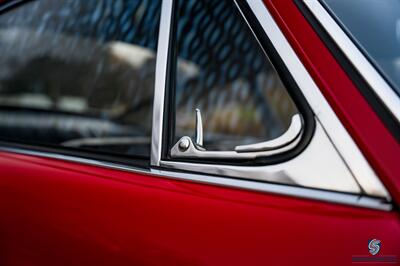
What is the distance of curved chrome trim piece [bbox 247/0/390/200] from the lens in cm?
98

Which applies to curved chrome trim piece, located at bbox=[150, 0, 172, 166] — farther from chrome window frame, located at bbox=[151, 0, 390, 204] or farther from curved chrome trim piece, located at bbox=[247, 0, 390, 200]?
curved chrome trim piece, located at bbox=[247, 0, 390, 200]

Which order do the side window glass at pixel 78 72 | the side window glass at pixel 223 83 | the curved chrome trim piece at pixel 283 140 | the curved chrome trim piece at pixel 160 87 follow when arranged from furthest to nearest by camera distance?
the side window glass at pixel 78 72, the curved chrome trim piece at pixel 160 87, the side window glass at pixel 223 83, the curved chrome trim piece at pixel 283 140

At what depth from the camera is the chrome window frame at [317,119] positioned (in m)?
0.99

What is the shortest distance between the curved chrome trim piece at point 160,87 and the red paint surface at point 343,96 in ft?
1.00

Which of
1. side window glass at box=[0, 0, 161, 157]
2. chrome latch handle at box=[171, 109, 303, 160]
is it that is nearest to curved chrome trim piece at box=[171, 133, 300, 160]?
chrome latch handle at box=[171, 109, 303, 160]

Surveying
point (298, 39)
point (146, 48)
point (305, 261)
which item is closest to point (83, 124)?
point (146, 48)

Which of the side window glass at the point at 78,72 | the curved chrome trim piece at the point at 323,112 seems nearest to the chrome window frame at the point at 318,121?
the curved chrome trim piece at the point at 323,112

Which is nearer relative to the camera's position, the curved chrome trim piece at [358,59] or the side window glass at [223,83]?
the curved chrome trim piece at [358,59]

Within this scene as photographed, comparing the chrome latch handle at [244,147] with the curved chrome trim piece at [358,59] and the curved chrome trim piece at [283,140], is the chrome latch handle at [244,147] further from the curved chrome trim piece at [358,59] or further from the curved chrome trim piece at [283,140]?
the curved chrome trim piece at [358,59]

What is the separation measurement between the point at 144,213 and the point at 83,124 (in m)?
1.15

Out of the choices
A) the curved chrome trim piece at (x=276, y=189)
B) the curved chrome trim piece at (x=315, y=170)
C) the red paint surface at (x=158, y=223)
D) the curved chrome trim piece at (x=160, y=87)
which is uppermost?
the curved chrome trim piece at (x=160, y=87)

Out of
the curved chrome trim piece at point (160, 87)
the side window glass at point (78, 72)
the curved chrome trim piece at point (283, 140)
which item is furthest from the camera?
the side window glass at point (78, 72)

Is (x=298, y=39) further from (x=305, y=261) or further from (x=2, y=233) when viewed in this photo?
(x=2, y=233)

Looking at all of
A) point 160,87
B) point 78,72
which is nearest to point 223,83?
point 160,87
